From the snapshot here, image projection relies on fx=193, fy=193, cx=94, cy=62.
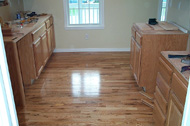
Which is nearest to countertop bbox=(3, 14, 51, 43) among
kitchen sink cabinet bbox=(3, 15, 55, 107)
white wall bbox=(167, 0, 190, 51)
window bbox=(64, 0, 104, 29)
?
kitchen sink cabinet bbox=(3, 15, 55, 107)

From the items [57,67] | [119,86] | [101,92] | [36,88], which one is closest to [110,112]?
[101,92]

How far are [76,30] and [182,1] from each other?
245 centimetres

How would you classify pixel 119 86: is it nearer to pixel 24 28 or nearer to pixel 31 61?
pixel 31 61

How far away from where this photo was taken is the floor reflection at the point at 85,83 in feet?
9.27

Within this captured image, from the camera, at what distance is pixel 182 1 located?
264cm

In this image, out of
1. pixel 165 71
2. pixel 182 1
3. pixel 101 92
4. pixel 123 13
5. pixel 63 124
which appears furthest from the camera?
pixel 123 13

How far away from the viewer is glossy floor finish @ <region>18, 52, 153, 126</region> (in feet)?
7.34

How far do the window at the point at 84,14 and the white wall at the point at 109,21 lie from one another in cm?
11

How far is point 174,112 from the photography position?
1504 mm

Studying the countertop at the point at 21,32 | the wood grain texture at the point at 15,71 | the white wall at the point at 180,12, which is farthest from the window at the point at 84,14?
the wood grain texture at the point at 15,71

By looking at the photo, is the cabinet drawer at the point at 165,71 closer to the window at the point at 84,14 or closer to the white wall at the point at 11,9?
the white wall at the point at 11,9

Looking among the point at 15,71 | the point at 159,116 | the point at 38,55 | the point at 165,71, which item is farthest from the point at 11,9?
the point at 159,116

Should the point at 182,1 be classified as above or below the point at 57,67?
above

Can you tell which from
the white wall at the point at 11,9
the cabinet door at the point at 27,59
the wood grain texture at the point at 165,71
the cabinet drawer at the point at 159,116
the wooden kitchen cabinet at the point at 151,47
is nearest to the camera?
the wood grain texture at the point at 165,71
